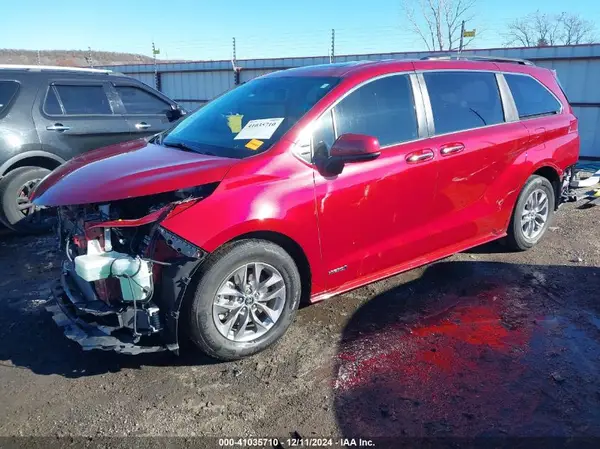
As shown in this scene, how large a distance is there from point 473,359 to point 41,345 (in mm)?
2925

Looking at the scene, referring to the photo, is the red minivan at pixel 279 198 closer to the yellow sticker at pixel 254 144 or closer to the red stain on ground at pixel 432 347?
the yellow sticker at pixel 254 144

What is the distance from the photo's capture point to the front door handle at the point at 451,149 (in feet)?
12.8

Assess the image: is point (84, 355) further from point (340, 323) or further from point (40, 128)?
point (40, 128)

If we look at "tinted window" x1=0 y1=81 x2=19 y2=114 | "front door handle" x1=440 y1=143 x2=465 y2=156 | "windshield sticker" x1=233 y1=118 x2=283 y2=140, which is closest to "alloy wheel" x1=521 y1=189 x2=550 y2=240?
"front door handle" x1=440 y1=143 x2=465 y2=156

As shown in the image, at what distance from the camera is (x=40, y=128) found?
18.6ft

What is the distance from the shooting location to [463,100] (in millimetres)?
4246

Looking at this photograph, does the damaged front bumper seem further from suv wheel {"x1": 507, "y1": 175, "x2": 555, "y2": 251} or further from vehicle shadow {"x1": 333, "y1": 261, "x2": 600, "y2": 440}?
suv wheel {"x1": 507, "y1": 175, "x2": 555, "y2": 251}

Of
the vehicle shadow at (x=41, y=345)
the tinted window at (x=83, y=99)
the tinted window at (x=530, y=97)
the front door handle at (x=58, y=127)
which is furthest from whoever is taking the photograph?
the tinted window at (x=83, y=99)

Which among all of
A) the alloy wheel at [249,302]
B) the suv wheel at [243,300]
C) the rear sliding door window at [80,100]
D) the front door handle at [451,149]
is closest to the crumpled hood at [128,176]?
the suv wheel at [243,300]

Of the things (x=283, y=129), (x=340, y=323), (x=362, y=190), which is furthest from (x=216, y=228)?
(x=340, y=323)

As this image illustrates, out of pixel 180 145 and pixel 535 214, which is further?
pixel 535 214

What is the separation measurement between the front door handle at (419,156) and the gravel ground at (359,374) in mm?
1149

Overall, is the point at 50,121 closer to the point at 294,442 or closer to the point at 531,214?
the point at 294,442

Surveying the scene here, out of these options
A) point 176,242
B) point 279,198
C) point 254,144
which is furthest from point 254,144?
point 176,242
